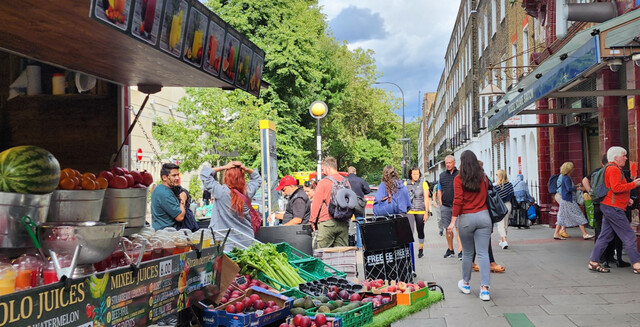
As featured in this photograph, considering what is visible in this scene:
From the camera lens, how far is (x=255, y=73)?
6.13 meters

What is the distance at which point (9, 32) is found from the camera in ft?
12.9

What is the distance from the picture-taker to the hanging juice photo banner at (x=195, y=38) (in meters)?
4.42

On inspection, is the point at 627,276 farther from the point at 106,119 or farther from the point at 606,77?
the point at 106,119

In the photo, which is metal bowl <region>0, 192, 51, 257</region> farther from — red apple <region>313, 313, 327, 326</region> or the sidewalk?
the sidewalk

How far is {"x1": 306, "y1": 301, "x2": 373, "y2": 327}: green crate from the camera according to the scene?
525cm

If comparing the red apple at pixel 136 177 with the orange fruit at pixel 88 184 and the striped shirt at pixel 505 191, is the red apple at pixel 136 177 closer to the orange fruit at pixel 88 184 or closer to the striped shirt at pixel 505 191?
the orange fruit at pixel 88 184

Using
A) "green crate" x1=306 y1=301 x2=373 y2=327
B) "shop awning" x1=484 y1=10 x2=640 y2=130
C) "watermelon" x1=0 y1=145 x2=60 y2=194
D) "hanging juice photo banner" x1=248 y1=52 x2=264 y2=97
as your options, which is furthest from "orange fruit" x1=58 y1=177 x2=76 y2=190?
"shop awning" x1=484 y1=10 x2=640 y2=130

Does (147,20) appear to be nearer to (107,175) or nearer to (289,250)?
(107,175)

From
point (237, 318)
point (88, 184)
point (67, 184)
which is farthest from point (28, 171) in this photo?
point (237, 318)

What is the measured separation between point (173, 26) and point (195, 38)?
449 millimetres

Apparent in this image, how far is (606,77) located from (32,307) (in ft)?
45.3

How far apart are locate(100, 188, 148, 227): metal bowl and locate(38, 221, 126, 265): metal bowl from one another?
2.15 ft

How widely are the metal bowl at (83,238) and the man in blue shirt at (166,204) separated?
4253 millimetres

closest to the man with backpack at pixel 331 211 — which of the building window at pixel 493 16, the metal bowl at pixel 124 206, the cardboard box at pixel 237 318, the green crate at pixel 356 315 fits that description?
the green crate at pixel 356 315
